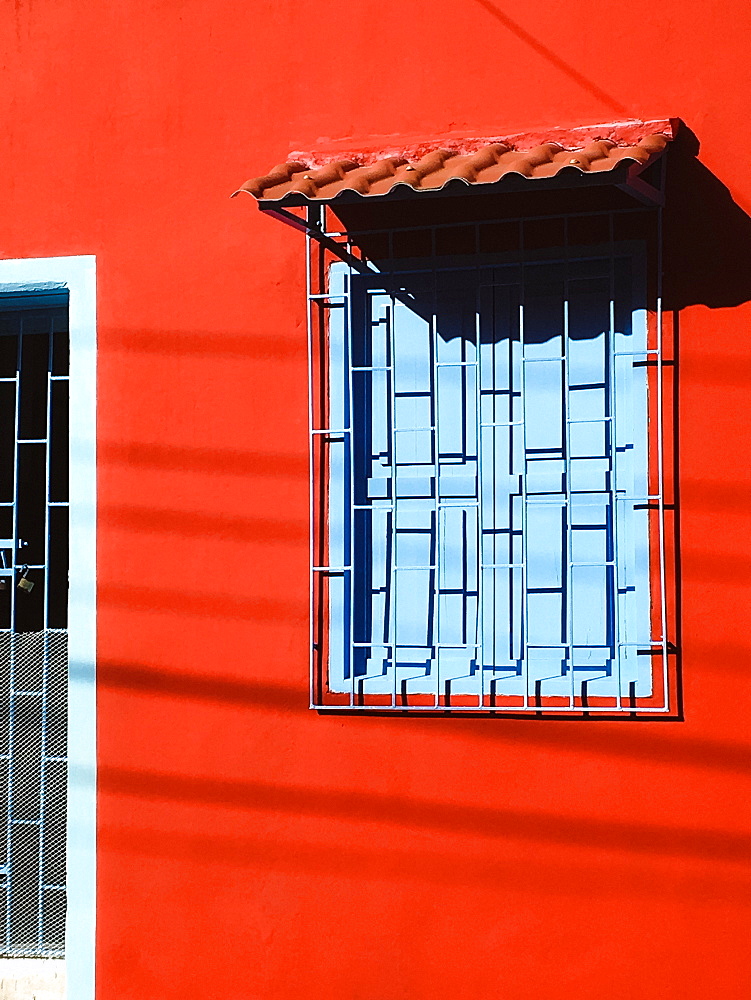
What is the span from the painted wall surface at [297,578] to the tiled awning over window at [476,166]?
0.42 ft

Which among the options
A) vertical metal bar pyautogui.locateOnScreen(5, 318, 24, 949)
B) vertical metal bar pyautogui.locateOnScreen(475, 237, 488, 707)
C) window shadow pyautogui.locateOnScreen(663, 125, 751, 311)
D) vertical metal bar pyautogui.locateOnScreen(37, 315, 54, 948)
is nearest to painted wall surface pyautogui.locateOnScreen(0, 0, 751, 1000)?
window shadow pyautogui.locateOnScreen(663, 125, 751, 311)

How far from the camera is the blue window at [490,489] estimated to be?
13.3 feet

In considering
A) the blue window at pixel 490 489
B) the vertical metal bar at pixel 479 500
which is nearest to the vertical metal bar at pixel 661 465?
the blue window at pixel 490 489

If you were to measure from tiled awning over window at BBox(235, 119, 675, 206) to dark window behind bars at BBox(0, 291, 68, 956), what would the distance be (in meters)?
1.29

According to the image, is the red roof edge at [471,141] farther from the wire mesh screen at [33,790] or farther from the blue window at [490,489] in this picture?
the wire mesh screen at [33,790]

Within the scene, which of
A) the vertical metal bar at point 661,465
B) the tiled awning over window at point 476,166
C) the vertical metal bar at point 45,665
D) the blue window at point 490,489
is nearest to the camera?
the tiled awning over window at point 476,166

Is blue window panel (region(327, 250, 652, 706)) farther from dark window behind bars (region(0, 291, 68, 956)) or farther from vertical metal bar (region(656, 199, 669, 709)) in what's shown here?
dark window behind bars (region(0, 291, 68, 956))

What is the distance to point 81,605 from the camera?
4.46m

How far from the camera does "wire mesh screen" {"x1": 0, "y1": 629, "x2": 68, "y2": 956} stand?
15.1 feet

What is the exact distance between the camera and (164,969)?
4.32 m

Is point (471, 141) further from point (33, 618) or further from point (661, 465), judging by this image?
point (33, 618)

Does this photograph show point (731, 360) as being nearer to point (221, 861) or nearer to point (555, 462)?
point (555, 462)

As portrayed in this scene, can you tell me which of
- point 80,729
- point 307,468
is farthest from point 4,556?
point 307,468

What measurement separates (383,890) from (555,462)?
1.55m
